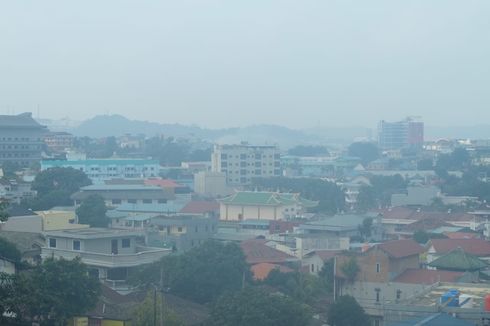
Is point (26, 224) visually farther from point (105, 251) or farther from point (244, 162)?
point (244, 162)

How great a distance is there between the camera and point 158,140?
166 ft

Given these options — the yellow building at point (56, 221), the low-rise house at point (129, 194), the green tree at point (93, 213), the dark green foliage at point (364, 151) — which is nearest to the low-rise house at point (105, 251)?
the yellow building at point (56, 221)

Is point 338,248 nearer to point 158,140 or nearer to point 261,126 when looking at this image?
point 158,140

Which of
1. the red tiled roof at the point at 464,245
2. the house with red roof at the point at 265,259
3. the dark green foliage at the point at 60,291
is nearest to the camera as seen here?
the dark green foliage at the point at 60,291

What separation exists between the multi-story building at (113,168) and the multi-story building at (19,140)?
9.89ft

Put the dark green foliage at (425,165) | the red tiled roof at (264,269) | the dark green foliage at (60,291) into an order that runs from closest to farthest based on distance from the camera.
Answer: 1. the dark green foliage at (60,291)
2. the red tiled roof at (264,269)
3. the dark green foliage at (425,165)

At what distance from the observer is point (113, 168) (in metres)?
33.9

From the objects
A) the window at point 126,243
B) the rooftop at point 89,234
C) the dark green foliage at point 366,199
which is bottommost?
the dark green foliage at point 366,199

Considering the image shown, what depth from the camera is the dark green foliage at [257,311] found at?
988 cm

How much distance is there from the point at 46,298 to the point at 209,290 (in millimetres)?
3127

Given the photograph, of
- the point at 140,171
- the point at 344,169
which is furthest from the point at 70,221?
the point at 344,169

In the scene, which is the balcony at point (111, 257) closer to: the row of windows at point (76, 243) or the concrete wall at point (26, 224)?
the row of windows at point (76, 243)

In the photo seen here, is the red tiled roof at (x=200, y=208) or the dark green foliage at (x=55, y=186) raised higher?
the dark green foliage at (x=55, y=186)

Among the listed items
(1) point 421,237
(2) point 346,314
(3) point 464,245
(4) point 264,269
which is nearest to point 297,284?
(4) point 264,269
